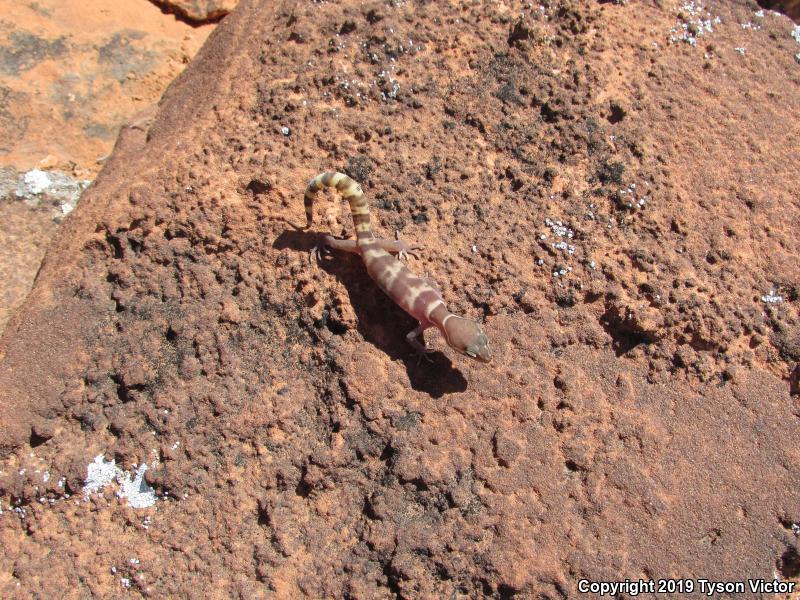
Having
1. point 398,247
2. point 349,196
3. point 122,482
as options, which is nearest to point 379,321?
point 398,247

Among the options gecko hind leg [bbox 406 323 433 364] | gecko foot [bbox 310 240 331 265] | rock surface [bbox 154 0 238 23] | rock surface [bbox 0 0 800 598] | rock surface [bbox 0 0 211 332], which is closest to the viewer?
rock surface [bbox 0 0 800 598]

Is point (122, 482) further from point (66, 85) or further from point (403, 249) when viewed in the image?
point (66, 85)

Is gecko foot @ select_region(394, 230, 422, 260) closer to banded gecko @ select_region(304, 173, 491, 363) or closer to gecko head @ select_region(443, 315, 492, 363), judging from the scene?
banded gecko @ select_region(304, 173, 491, 363)

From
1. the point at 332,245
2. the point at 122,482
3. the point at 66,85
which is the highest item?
the point at 332,245

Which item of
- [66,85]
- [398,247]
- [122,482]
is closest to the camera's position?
[122,482]

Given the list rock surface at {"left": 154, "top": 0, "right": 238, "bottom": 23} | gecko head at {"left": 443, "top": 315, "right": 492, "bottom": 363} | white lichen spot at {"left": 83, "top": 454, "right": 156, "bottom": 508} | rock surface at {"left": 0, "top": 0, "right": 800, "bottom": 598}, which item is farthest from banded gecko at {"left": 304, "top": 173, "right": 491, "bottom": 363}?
rock surface at {"left": 154, "top": 0, "right": 238, "bottom": 23}

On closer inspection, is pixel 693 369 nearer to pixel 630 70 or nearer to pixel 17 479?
pixel 630 70

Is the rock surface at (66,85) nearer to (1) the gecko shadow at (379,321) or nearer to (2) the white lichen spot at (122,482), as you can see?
(2) the white lichen spot at (122,482)
